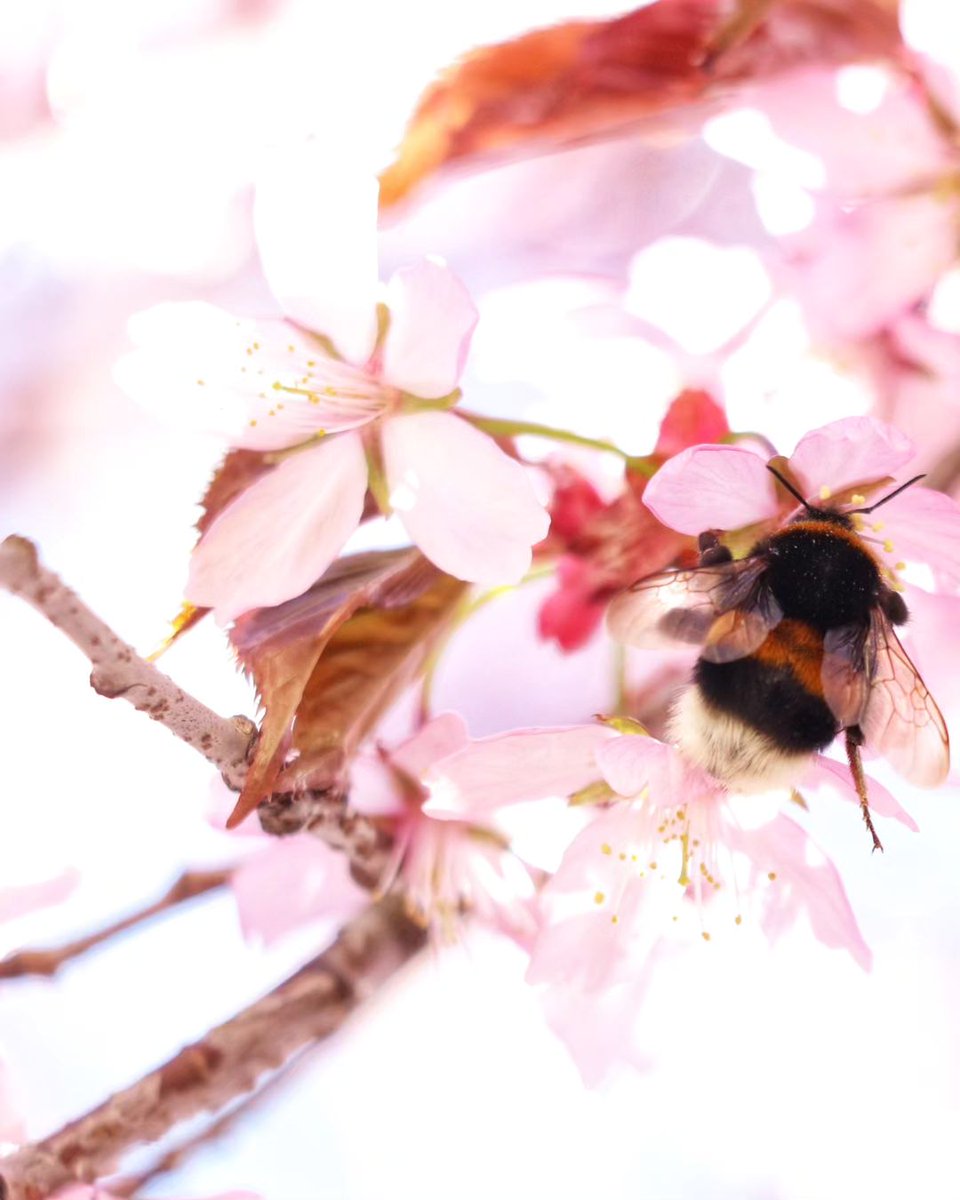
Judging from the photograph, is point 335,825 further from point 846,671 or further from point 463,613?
point 846,671

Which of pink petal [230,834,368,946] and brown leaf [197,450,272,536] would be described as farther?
pink petal [230,834,368,946]

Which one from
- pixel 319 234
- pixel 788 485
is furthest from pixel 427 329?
pixel 788 485

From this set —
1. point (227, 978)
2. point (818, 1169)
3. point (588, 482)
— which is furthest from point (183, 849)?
point (818, 1169)

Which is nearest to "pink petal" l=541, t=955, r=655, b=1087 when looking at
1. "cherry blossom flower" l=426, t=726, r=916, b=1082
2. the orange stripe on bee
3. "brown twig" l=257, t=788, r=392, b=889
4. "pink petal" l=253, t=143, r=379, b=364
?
"cherry blossom flower" l=426, t=726, r=916, b=1082

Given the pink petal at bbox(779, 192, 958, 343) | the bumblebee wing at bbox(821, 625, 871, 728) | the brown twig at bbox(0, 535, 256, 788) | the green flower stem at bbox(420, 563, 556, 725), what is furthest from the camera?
the pink petal at bbox(779, 192, 958, 343)

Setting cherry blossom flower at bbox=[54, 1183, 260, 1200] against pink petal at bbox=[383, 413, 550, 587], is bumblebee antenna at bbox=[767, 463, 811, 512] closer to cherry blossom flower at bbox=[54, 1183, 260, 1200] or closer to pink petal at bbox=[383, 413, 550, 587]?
pink petal at bbox=[383, 413, 550, 587]

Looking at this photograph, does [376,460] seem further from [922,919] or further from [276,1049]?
[922,919]
